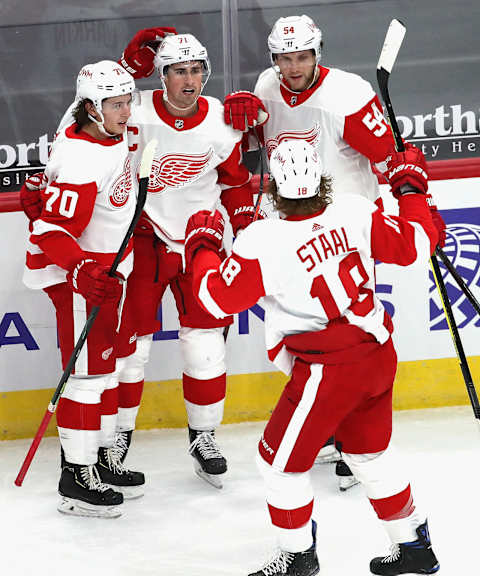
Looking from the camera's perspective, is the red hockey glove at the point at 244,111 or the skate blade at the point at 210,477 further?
the skate blade at the point at 210,477

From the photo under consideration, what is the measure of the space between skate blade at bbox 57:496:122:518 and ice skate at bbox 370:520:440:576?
3.00 feet

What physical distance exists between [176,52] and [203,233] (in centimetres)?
80

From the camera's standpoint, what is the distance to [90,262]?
3.09m

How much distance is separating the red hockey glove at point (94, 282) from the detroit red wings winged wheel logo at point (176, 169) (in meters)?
0.44

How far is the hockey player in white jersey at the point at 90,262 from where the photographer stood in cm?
312

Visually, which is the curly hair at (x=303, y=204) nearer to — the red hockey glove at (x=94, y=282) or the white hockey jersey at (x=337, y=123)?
the red hockey glove at (x=94, y=282)

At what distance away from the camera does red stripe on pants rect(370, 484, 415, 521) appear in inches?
108

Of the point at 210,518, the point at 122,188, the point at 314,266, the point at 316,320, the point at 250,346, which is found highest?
the point at 122,188

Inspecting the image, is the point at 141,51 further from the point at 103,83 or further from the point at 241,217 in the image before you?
the point at 241,217

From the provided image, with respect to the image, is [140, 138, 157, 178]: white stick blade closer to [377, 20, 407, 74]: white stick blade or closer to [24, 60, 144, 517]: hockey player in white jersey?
[24, 60, 144, 517]: hockey player in white jersey

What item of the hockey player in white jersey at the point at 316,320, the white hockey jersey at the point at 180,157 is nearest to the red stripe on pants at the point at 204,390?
the white hockey jersey at the point at 180,157

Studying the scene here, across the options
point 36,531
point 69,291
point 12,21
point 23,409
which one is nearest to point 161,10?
point 12,21

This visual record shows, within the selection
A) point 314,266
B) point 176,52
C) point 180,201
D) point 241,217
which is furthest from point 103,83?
point 314,266

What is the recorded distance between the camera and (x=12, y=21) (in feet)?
12.9
